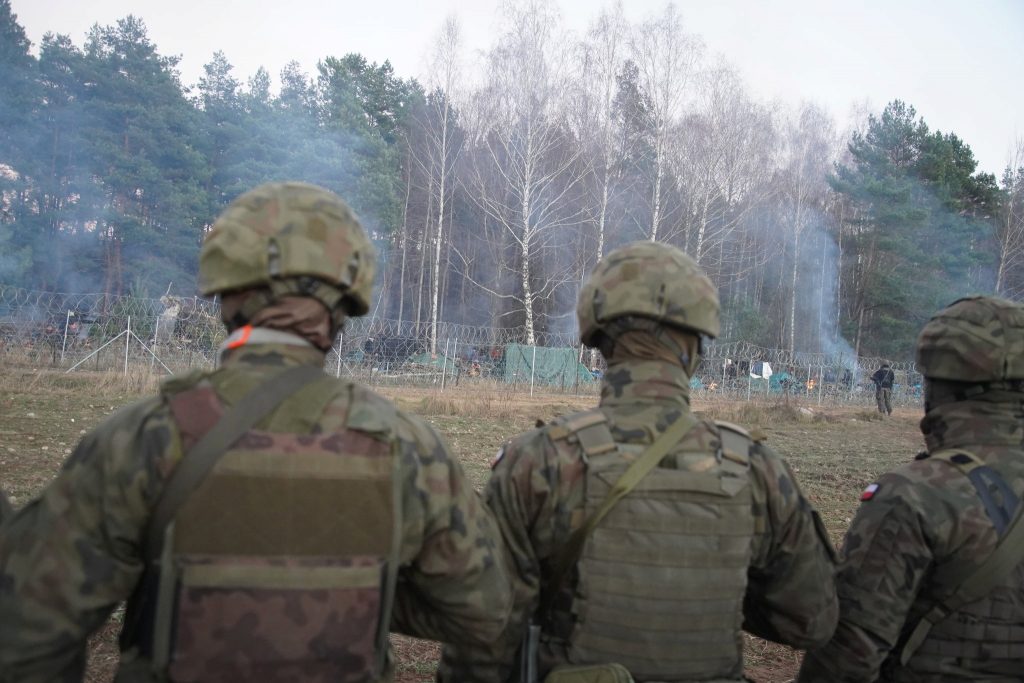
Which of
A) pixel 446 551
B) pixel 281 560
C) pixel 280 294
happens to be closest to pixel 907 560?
pixel 446 551

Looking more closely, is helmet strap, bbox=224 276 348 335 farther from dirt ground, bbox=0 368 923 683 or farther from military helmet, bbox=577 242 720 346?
dirt ground, bbox=0 368 923 683

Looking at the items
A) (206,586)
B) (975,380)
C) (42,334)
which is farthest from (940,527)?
(42,334)

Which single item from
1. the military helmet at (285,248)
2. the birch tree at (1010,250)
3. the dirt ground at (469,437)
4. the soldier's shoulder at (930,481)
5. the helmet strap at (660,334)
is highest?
the birch tree at (1010,250)

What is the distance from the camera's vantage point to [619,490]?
2055mm

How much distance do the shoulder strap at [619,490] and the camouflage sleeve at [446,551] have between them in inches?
7.1

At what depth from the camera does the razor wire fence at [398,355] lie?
17.9m

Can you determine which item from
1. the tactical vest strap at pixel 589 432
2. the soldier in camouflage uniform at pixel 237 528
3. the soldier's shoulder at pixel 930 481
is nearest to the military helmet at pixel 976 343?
the soldier's shoulder at pixel 930 481

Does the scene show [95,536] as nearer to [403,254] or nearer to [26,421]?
[26,421]

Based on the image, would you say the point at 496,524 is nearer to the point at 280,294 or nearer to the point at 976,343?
the point at 280,294

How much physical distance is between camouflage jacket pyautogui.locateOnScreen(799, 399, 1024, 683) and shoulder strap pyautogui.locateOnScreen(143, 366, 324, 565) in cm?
172

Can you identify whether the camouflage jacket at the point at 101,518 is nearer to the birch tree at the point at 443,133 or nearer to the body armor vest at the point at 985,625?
the body armor vest at the point at 985,625

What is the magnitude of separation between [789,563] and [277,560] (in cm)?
137

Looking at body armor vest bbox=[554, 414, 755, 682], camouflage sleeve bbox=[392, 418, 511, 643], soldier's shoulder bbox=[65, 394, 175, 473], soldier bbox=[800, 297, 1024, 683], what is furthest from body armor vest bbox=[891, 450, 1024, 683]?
soldier's shoulder bbox=[65, 394, 175, 473]

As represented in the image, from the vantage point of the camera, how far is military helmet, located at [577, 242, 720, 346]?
7.57 ft
